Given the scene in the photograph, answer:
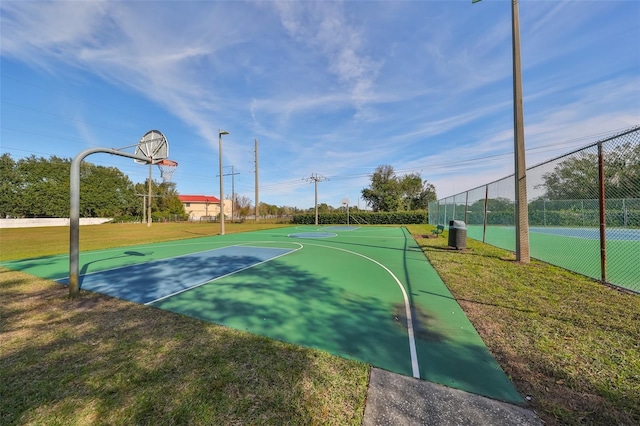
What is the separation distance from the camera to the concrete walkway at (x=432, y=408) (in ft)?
6.09

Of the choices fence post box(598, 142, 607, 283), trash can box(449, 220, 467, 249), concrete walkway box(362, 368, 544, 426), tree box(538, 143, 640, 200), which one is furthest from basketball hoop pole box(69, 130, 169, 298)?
trash can box(449, 220, 467, 249)

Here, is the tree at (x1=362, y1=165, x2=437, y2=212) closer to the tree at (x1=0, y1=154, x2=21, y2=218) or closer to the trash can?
the trash can

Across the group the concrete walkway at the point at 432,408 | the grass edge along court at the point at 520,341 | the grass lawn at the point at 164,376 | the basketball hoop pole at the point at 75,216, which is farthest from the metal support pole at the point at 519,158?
the basketball hoop pole at the point at 75,216

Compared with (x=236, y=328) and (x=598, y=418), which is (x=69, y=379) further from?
(x=598, y=418)

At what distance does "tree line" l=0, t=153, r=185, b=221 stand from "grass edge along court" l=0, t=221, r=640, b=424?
1630 inches

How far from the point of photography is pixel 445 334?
325 centimetres

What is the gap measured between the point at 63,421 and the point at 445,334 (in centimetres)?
385

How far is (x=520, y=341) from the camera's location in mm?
2953

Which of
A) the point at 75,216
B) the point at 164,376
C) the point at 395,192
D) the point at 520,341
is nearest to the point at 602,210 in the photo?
the point at 520,341

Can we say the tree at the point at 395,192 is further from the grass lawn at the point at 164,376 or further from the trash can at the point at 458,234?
the grass lawn at the point at 164,376

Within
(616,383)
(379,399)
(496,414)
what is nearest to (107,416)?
(379,399)

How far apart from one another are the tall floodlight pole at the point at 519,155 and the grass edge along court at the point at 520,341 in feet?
5.26

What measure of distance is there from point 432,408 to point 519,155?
25.2 ft

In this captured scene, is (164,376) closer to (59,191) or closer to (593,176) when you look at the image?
(593,176)
